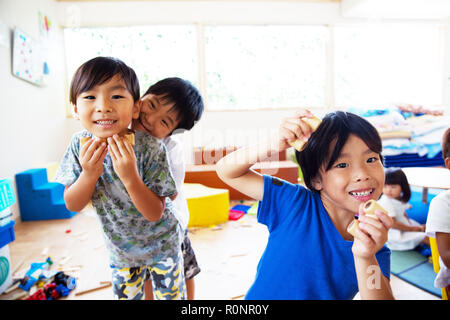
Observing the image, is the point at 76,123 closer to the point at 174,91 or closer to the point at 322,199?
the point at 174,91

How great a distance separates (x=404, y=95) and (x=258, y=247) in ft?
1.16

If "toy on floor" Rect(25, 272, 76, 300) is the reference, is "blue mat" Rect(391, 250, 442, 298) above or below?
above

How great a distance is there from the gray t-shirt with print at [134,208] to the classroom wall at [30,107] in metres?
0.05

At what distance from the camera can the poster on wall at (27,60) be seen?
0.43 m

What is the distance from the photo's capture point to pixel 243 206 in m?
0.50

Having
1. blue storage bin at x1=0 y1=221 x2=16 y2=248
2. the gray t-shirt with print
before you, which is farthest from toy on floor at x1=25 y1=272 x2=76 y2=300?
the gray t-shirt with print

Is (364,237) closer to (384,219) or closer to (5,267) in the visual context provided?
(384,219)

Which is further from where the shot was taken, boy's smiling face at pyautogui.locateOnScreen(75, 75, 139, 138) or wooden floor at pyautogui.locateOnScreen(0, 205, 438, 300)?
wooden floor at pyautogui.locateOnScreen(0, 205, 438, 300)

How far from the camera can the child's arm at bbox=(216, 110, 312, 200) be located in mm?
297

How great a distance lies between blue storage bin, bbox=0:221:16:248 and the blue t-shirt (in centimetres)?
51

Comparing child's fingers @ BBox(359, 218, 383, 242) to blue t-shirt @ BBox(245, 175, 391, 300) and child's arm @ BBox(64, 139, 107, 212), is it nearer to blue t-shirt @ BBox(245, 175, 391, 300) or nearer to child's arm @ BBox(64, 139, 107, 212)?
blue t-shirt @ BBox(245, 175, 391, 300)

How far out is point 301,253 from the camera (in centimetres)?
38

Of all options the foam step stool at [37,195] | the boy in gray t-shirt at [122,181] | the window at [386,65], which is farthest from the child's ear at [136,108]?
the window at [386,65]
